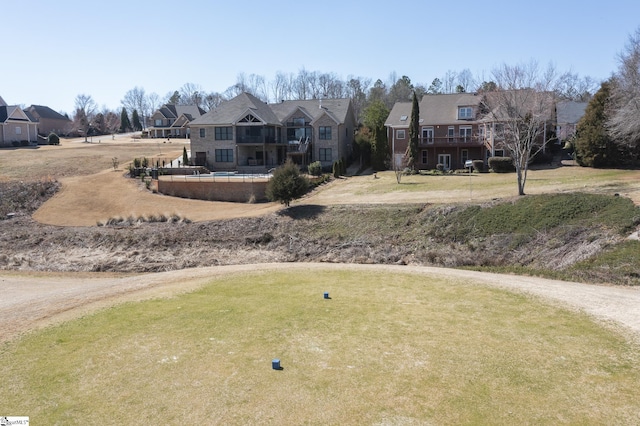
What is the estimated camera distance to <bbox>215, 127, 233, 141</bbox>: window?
2371 inches

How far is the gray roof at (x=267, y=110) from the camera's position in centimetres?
6064

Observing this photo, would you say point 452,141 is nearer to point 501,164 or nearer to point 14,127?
point 501,164

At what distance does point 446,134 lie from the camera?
58000 mm

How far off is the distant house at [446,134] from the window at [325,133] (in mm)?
7019

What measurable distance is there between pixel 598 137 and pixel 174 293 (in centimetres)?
4315

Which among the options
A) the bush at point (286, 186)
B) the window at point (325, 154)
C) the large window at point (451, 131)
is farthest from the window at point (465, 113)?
the bush at point (286, 186)

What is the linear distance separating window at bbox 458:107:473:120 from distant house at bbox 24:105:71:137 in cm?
8985

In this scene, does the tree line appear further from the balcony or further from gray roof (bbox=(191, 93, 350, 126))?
gray roof (bbox=(191, 93, 350, 126))

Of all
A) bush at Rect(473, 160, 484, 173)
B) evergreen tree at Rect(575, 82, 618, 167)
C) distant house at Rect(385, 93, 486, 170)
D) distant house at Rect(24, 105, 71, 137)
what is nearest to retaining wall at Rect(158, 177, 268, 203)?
distant house at Rect(385, 93, 486, 170)

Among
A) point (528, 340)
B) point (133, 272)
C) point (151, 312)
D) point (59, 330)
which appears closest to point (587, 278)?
point (528, 340)

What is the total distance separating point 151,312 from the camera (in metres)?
16.8

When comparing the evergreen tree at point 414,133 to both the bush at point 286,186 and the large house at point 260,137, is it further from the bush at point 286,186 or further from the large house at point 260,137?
the bush at point 286,186

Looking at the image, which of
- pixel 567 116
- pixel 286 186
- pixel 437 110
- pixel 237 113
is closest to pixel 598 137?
pixel 437 110

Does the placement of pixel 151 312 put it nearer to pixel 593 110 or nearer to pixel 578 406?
pixel 578 406
